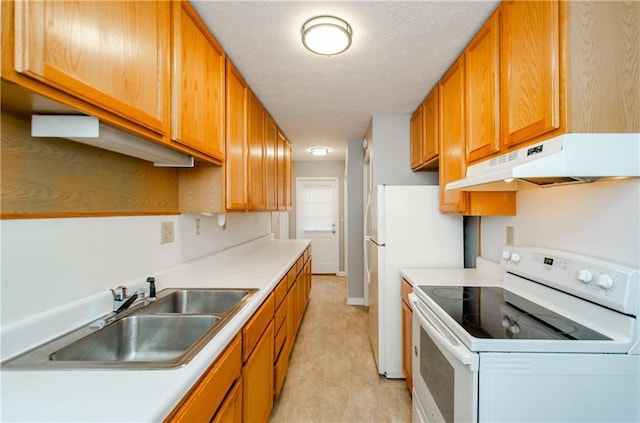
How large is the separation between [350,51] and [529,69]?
0.97 metres

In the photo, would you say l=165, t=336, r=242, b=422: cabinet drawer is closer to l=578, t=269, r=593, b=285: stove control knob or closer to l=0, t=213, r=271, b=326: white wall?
l=0, t=213, r=271, b=326: white wall

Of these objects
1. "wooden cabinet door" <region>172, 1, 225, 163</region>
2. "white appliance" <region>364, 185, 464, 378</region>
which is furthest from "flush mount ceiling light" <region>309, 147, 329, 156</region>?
"wooden cabinet door" <region>172, 1, 225, 163</region>

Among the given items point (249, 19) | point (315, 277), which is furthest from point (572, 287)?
point (315, 277)

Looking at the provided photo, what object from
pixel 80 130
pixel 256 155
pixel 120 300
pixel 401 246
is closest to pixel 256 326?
pixel 120 300

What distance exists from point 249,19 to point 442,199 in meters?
1.74

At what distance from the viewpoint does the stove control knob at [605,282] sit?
1020 millimetres

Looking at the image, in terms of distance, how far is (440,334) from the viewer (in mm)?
1236

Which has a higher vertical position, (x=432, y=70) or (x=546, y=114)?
(x=432, y=70)

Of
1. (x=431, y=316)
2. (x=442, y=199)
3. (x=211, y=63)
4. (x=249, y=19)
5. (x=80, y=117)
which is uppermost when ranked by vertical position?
(x=249, y=19)

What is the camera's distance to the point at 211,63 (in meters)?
1.60

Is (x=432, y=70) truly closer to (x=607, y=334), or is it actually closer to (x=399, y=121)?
(x=399, y=121)

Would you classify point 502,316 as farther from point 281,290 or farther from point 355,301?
point 355,301

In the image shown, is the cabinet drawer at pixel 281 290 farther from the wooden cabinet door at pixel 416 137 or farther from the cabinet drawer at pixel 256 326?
the wooden cabinet door at pixel 416 137

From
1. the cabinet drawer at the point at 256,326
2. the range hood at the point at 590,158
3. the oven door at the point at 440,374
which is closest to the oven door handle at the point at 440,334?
the oven door at the point at 440,374
